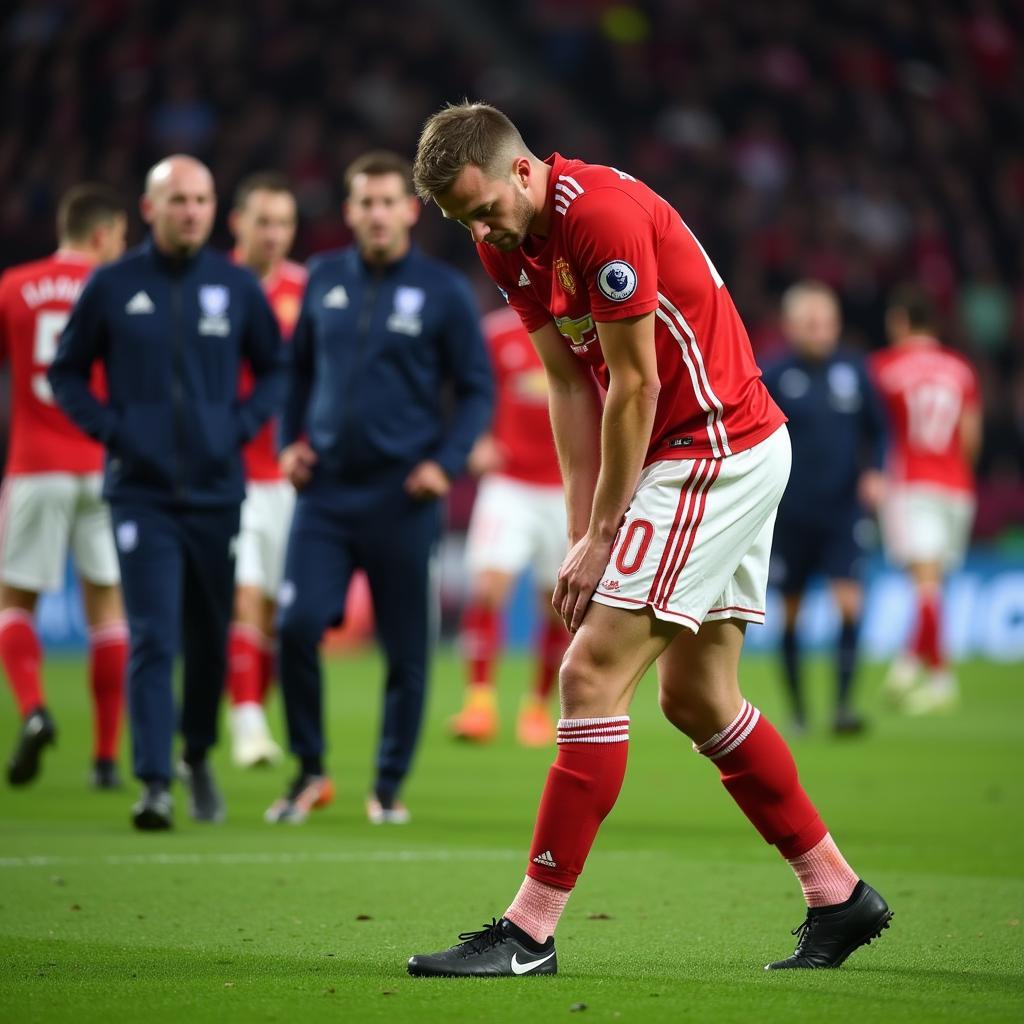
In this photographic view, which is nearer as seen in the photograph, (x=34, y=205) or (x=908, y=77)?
(x=34, y=205)

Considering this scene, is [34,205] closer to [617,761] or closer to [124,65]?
[124,65]

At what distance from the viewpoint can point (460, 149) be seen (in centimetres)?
413

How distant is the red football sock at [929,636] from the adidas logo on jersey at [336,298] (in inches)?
277

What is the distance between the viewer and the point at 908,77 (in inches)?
939

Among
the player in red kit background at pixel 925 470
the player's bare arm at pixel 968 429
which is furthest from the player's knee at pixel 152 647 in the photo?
the player's bare arm at pixel 968 429

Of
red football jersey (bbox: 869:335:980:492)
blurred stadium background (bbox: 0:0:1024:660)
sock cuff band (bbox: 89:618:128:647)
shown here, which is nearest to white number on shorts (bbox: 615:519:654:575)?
sock cuff band (bbox: 89:618:128:647)

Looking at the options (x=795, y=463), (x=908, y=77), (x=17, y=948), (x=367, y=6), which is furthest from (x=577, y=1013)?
(x=908, y=77)

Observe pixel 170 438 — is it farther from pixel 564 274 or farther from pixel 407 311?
pixel 564 274

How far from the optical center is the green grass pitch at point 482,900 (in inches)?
156

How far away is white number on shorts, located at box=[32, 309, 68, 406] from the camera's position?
818cm

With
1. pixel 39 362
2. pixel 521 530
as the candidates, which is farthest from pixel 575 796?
pixel 521 530

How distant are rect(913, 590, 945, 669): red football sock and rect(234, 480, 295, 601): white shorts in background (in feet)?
17.6

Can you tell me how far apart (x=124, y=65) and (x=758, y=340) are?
7.35m

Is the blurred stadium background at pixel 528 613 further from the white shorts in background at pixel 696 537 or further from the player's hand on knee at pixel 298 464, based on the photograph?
the player's hand on knee at pixel 298 464
